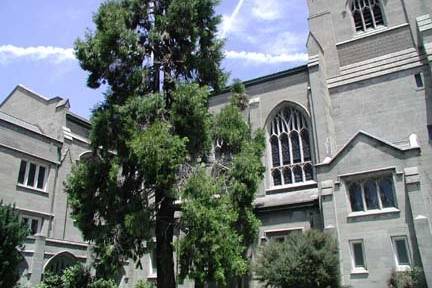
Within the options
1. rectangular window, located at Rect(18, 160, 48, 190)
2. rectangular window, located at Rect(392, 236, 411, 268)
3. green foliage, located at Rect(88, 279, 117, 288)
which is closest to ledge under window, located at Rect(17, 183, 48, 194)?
rectangular window, located at Rect(18, 160, 48, 190)

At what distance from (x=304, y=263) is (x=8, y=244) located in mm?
12298

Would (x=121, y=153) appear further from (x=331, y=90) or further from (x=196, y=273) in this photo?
(x=331, y=90)

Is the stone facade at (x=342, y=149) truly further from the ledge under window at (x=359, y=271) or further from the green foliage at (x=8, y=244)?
the green foliage at (x=8, y=244)

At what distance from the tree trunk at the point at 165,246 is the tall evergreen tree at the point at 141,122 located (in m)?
0.04

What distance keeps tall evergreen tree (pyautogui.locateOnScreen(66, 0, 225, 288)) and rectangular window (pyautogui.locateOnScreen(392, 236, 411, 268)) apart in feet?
30.1

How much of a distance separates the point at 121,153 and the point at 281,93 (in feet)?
44.3

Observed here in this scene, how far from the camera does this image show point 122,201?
1414 cm

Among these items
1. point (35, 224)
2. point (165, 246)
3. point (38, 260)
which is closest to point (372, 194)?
point (165, 246)

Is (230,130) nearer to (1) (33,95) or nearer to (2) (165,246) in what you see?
(2) (165,246)

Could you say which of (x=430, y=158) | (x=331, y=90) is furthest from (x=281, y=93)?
(x=430, y=158)

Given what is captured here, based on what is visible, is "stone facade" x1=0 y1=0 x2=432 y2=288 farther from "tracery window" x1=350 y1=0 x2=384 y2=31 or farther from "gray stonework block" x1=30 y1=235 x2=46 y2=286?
"tracery window" x1=350 y1=0 x2=384 y2=31

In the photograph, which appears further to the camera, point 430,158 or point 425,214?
point 430,158

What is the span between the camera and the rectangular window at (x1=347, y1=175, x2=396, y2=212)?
17.5 m

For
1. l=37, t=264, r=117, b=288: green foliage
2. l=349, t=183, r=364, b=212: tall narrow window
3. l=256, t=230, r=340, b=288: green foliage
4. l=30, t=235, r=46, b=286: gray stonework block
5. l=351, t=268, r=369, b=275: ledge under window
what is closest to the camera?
l=256, t=230, r=340, b=288: green foliage
